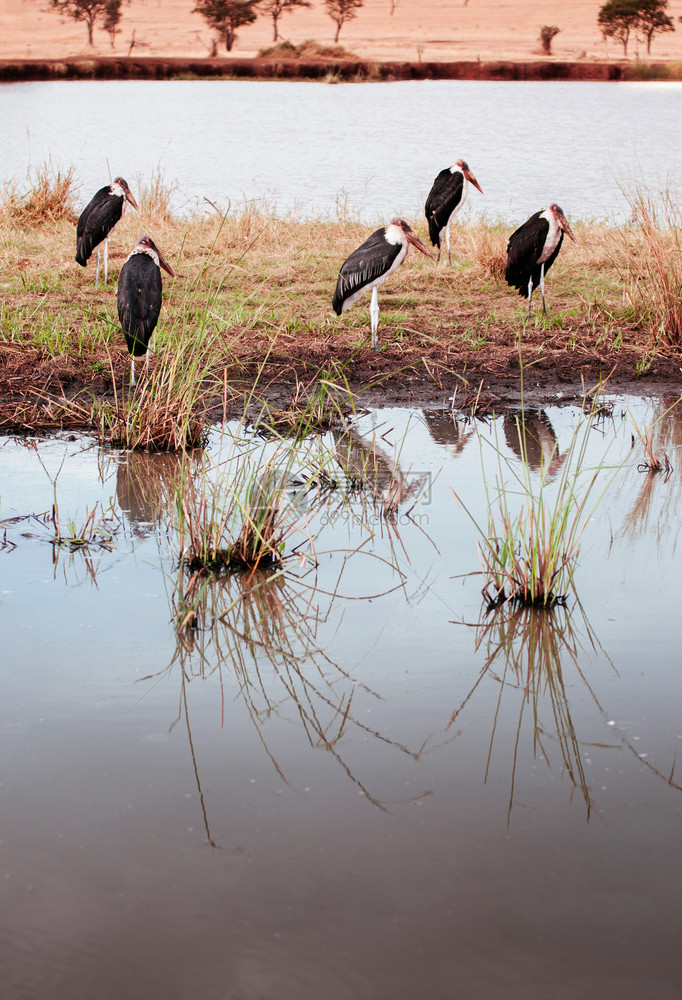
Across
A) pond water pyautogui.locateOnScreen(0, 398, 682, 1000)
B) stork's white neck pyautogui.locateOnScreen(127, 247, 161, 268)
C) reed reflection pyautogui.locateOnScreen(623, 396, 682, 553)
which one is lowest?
pond water pyautogui.locateOnScreen(0, 398, 682, 1000)

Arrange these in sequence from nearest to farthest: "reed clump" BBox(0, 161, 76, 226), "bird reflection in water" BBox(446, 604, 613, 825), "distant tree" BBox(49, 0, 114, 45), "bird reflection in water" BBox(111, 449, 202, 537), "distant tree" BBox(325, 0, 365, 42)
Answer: "bird reflection in water" BBox(446, 604, 613, 825) < "bird reflection in water" BBox(111, 449, 202, 537) < "reed clump" BBox(0, 161, 76, 226) < "distant tree" BBox(49, 0, 114, 45) < "distant tree" BBox(325, 0, 365, 42)

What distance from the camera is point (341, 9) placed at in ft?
242

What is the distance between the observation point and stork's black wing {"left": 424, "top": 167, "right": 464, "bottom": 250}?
1098 centimetres

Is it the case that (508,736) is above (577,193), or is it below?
below

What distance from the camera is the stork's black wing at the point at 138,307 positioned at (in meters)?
6.42

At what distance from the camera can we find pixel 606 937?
2242 millimetres

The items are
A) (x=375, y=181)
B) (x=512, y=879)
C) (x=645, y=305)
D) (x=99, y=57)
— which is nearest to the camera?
(x=512, y=879)

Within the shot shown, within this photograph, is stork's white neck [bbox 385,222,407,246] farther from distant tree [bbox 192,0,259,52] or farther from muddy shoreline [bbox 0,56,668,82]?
distant tree [bbox 192,0,259,52]

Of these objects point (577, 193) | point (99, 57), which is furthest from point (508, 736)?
point (99, 57)

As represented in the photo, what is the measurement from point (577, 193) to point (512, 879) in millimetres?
17948

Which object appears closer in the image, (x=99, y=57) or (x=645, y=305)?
(x=645, y=305)

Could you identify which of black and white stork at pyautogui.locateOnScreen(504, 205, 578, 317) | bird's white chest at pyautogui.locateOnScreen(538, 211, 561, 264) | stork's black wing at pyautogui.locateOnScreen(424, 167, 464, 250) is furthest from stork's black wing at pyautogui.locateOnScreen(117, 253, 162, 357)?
stork's black wing at pyautogui.locateOnScreen(424, 167, 464, 250)

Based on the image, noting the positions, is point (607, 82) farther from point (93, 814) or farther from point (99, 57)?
point (93, 814)

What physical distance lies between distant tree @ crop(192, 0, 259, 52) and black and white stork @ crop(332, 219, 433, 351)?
62009 mm
